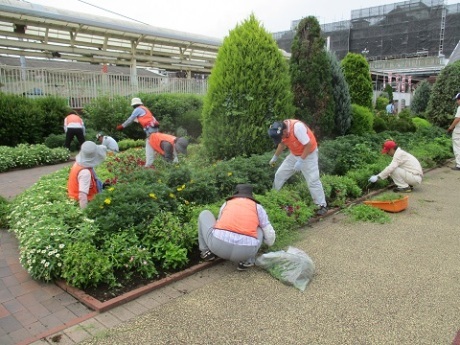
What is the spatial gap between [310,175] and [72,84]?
10.9m

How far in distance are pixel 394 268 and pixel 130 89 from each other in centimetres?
1317

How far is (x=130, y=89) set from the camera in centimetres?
1509

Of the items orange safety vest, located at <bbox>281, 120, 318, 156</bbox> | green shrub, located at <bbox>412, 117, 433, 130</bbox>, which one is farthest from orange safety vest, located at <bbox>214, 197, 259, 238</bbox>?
green shrub, located at <bbox>412, 117, 433, 130</bbox>

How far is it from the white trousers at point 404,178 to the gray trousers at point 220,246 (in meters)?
4.28

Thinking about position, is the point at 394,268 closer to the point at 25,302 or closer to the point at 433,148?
the point at 25,302

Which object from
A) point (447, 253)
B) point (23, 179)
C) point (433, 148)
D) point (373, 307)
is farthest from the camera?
point (433, 148)

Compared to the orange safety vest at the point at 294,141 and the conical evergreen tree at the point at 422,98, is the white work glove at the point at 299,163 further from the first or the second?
the conical evergreen tree at the point at 422,98

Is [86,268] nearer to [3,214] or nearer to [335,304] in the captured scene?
[335,304]

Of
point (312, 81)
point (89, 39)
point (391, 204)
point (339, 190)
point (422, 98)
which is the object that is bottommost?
point (391, 204)

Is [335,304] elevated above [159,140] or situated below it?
below

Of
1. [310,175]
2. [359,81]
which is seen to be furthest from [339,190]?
[359,81]

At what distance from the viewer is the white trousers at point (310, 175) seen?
215 inches

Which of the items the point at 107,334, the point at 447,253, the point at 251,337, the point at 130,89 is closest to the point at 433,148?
the point at 447,253

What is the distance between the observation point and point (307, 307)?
321 cm
